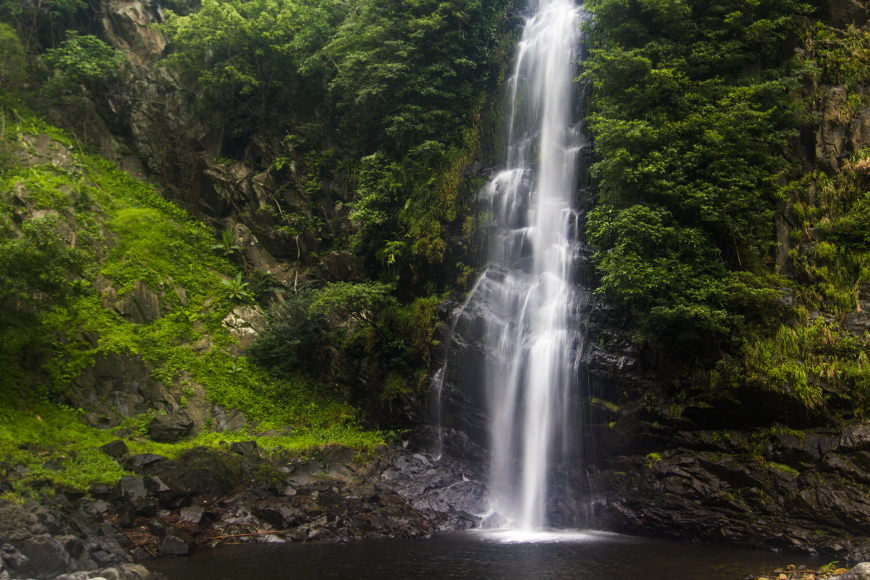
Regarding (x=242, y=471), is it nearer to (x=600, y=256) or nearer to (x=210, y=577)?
(x=210, y=577)

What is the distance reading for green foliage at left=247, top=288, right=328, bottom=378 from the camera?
17.2 m

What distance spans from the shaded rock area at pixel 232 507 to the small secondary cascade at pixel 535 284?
1.61 m

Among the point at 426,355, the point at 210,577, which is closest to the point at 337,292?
the point at 426,355

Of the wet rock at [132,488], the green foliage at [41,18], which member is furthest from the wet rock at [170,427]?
the green foliage at [41,18]

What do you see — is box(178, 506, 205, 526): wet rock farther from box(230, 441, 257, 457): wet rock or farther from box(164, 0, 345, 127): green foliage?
box(164, 0, 345, 127): green foliage

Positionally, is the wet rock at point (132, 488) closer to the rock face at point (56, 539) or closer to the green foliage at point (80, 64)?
the rock face at point (56, 539)

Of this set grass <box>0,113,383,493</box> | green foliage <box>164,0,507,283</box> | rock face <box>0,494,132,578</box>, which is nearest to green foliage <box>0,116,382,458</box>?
grass <box>0,113,383,493</box>

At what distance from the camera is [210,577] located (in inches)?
343

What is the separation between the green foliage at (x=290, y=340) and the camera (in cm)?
1720

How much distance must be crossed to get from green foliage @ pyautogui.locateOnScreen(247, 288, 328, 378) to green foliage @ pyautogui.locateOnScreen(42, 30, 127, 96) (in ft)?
39.6

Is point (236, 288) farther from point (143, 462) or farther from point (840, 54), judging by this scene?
point (840, 54)

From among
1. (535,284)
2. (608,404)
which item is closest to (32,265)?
(535,284)

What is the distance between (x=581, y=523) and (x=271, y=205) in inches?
622

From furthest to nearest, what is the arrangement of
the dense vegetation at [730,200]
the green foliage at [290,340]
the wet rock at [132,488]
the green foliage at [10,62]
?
the green foliage at [10,62]
the green foliage at [290,340]
the dense vegetation at [730,200]
the wet rock at [132,488]
